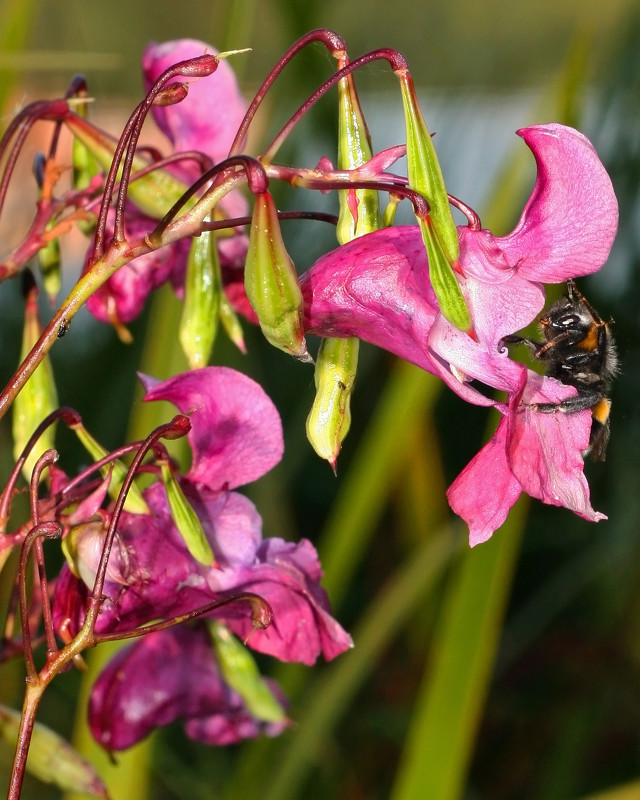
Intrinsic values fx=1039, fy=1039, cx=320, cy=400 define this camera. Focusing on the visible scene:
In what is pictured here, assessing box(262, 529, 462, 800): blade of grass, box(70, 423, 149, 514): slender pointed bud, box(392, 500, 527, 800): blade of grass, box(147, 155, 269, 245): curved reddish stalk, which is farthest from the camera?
box(262, 529, 462, 800): blade of grass

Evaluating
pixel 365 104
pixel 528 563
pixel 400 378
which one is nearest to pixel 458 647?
pixel 400 378

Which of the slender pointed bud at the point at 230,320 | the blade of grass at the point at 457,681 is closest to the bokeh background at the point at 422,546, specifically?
the blade of grass at the point at 457,681

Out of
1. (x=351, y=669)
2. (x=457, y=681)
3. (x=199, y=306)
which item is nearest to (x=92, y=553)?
(x=199, y=306)

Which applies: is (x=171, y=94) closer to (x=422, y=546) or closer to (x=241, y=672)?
(x=241, y=672)

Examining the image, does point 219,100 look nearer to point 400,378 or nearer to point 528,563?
point 400,378

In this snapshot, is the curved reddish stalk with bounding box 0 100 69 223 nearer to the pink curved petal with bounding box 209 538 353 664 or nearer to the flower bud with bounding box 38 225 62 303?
the flower bud with bounding box 38 225 62 303

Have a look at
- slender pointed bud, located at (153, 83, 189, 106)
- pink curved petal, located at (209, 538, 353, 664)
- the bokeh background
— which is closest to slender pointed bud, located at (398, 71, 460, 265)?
slender pointed bud, located at (153, 83, 189, 106)

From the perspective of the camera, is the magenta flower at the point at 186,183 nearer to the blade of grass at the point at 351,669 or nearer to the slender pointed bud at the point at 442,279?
the slender pointed bud at the point at 442,279
